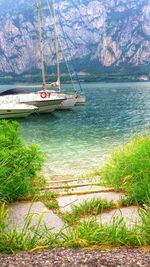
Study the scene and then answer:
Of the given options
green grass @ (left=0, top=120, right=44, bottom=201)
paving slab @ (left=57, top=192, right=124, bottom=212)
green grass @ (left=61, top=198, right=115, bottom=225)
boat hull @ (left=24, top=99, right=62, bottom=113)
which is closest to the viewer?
green grass @ (left=61, top=198, right=115, bottom=225)

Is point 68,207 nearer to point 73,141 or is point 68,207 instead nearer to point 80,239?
point 80,239

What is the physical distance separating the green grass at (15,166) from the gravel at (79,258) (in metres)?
2.55

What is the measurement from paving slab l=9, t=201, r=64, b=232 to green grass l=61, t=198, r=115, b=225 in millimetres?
227

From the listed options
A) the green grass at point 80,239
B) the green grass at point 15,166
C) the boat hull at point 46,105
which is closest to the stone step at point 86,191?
the green grass at point 15,166

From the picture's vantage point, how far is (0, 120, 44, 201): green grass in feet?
26.0

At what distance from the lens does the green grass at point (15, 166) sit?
7.91 metres

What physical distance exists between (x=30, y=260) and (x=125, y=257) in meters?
1.03

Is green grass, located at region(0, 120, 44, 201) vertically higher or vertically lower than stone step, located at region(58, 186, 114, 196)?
higher

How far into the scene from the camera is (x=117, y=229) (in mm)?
5785

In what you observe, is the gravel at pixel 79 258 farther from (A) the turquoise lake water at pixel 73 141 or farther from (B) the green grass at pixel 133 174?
(A) the turquoise lake water at pixel 73 141

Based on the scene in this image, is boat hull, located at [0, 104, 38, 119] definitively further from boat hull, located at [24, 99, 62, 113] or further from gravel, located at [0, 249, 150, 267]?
gravel, located at [0, 249, 150, 267]

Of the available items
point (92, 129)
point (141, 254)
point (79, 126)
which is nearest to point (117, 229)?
point (141, 254)

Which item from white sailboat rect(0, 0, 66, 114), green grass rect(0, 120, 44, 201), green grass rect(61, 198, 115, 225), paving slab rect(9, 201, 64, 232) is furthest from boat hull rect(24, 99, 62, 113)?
green grass rect(61, 198, 115, 225)

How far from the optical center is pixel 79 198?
8.60 m
